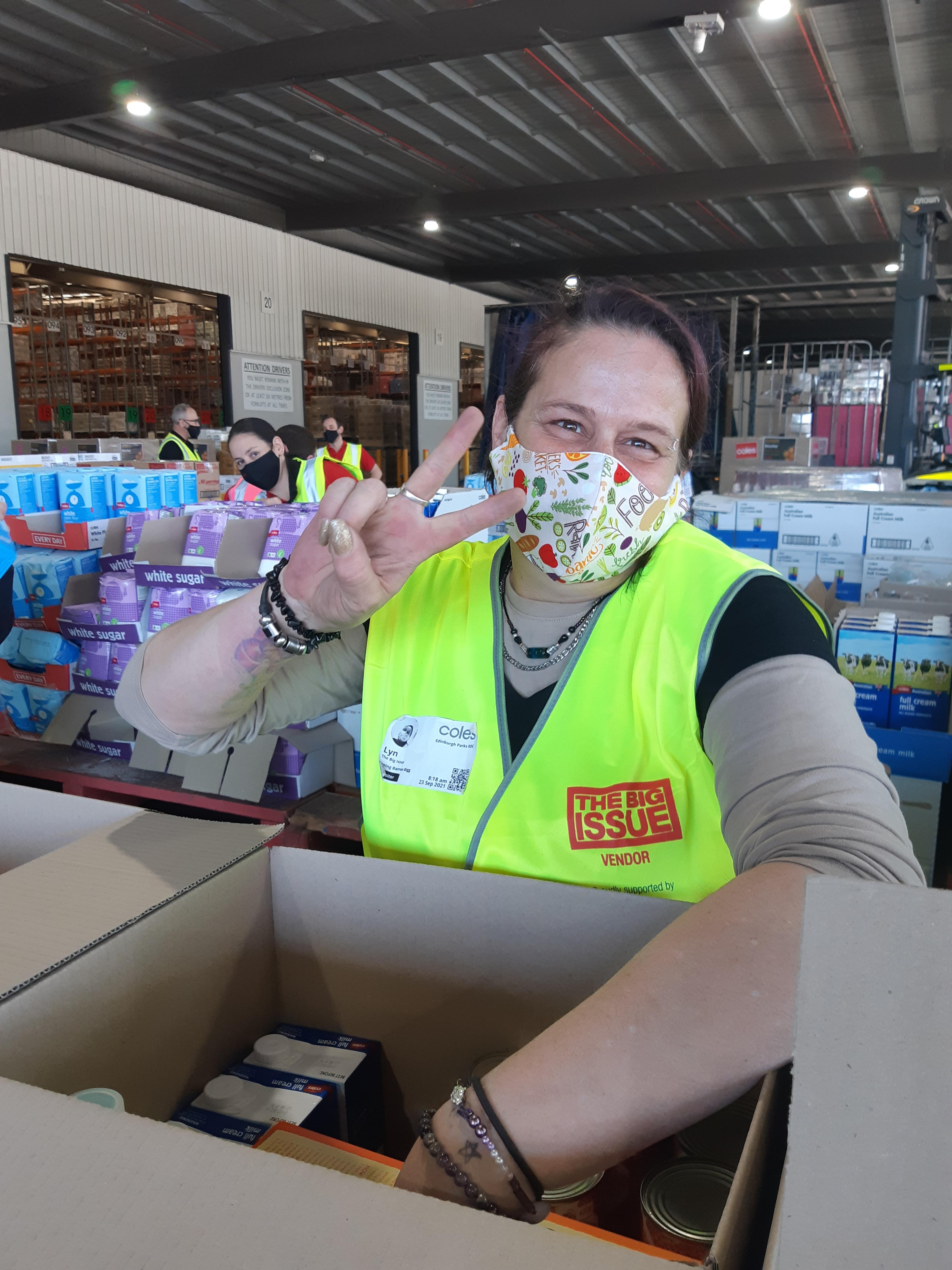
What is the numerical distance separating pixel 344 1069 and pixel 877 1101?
29.9 inches

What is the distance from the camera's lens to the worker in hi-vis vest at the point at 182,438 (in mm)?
8078

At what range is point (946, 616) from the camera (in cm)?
324

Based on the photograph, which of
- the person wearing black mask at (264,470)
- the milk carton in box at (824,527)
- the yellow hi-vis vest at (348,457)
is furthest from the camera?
the yellow hi-vis vest at (348,457)

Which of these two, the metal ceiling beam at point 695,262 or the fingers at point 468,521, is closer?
the fingers at point 468,521

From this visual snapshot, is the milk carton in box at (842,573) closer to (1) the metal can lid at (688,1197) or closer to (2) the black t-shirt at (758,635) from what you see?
(2) the black t-shirt at (758,635)

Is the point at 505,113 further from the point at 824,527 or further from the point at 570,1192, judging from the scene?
the point at 570,1192

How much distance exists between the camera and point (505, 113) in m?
9.20

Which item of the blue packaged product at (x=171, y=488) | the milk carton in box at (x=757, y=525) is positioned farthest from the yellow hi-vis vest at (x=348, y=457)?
the milk carton in box at (x=757, y=525)

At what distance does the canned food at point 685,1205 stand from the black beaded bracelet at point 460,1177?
16 centimetres

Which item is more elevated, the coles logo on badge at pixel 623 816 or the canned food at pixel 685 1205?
the coles logo on badge at pixel 623 816

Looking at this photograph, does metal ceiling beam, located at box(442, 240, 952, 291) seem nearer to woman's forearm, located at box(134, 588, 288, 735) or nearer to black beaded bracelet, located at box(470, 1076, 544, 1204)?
woman's forearm, located at box(134, 588, 288, 735)

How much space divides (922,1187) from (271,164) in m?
12.5

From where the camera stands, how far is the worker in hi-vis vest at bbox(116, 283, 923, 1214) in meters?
0.71

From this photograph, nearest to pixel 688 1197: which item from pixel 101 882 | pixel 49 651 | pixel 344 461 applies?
pixel 101 882
